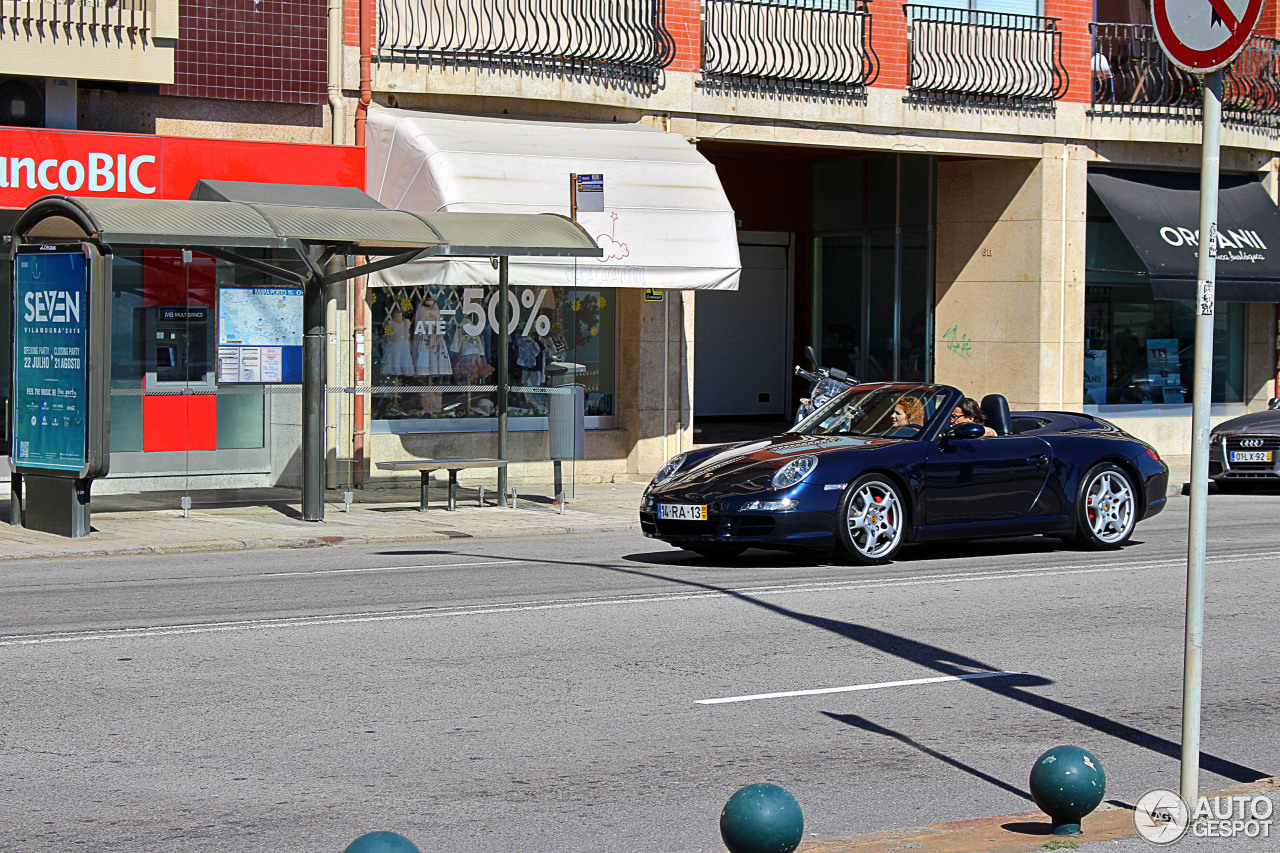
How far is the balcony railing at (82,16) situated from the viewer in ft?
52.8

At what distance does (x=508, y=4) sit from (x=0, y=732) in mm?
13801

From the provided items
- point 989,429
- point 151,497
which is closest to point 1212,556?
point 989,429

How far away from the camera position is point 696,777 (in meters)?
5.89

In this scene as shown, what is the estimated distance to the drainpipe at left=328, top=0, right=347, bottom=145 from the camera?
17797mm

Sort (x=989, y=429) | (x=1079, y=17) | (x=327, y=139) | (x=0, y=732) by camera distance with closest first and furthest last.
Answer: (x=0, y=732) → (x=989, y=429) → (x=327, y=139) → (x=1079, y=17)

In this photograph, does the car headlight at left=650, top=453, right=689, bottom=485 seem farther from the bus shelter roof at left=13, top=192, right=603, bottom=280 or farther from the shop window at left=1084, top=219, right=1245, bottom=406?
the shop window at left=1084, top=219, right=1245, bottom=406

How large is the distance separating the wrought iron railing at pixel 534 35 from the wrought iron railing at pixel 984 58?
3.94 meters

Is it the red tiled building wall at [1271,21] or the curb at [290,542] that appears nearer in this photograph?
the curb at [290,542]

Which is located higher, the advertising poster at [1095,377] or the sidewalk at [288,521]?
the advertising poster at [1095,377]

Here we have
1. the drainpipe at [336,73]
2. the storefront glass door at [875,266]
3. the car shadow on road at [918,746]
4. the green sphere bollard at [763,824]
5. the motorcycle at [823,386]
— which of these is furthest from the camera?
the storefront glass door at [875,266]

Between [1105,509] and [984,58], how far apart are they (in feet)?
35.0

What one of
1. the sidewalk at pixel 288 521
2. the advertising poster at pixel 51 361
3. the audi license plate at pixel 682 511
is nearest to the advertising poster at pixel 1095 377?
the sidewalk at pixel 288 521

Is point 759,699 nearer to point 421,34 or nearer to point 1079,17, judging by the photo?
point 421,34

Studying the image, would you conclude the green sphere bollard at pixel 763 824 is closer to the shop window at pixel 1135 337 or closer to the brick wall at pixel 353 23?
the brick wall at pixel 353 23
